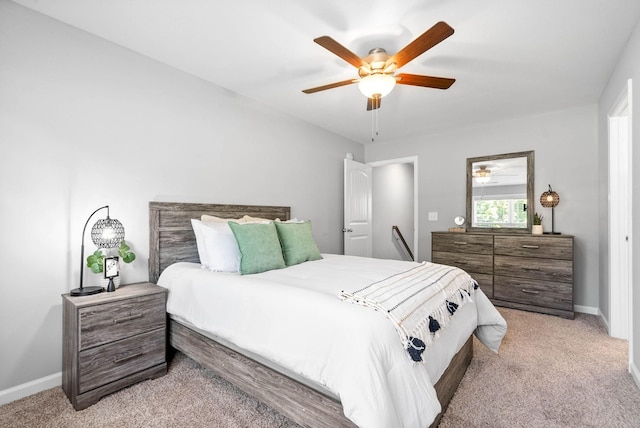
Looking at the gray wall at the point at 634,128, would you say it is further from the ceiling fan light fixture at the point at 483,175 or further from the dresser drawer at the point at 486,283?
the dresser drawer at the point at 486,283

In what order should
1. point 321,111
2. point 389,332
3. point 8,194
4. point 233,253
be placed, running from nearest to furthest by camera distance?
1. point 389,332
2. point 8,194
3. point 233,253
4. point 321,111

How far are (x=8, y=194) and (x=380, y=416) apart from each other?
2.40 meters

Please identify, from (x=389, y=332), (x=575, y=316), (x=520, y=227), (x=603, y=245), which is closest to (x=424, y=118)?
(x=520, y=227)

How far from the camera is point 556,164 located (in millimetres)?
3562

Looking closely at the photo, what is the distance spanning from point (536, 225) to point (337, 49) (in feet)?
10.8

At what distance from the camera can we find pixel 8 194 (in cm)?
179

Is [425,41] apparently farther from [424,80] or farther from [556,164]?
[556,164]

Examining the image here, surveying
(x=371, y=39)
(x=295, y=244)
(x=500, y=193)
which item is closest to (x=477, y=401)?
(x=295, y=244)

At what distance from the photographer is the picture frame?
1.98m

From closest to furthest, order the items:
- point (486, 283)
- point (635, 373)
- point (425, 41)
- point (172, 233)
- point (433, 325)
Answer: point (433, 325)
point (425, 41)
point (635, 373)
point (172, 233)
point (486, 283)

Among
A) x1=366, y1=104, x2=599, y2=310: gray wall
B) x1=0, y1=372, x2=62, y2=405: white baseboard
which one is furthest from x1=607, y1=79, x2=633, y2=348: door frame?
x1=0, y1=372, x2=62, y2=405: white baseboard

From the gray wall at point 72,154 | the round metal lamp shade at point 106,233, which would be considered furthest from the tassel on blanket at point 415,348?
the gray wall at point 72,154

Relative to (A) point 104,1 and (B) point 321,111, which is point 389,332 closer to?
(A) point 104,1

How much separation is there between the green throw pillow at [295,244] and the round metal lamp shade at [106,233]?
1.21 metres
